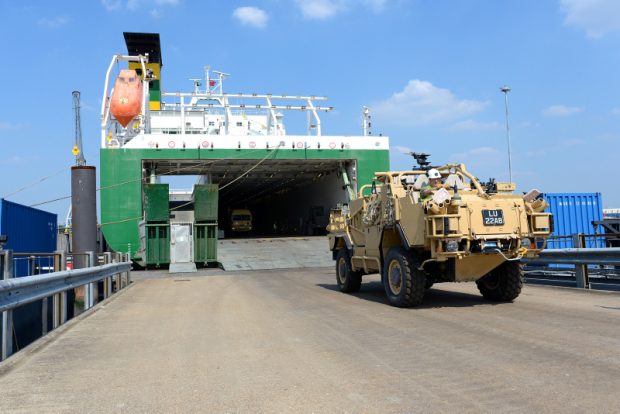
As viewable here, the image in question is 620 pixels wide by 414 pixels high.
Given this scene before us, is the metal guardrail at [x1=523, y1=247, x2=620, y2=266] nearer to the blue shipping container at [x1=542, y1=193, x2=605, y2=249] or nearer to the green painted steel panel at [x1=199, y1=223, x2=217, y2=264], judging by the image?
the blue shipping container at [x1=542, y1=193, x2=605, y2=249]

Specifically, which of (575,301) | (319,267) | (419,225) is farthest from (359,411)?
(319,267)

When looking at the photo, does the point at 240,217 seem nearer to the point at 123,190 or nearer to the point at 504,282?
the point at 123,190

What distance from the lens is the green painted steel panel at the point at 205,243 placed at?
2275cm

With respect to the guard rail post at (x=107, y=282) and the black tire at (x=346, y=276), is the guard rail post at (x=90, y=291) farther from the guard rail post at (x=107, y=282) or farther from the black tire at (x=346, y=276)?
the black tire at (x=346, y=276)

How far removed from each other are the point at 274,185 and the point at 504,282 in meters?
36.9

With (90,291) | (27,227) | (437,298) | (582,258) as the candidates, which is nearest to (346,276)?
(437,298)

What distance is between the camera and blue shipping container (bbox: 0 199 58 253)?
12.5 m

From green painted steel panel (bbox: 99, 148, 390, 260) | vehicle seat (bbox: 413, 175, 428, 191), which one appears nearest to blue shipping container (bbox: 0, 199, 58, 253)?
green painted steel panel (bbox: 99, 148, 390, 260)

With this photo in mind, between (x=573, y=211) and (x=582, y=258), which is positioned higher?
(x=573, y=211)

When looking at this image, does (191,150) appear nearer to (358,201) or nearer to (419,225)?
(358,201)

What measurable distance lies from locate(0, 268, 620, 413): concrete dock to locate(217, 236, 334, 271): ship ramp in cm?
1207

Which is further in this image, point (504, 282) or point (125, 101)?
point (125, 101)

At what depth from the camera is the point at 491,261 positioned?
28.6ft

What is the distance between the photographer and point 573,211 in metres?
17.7
